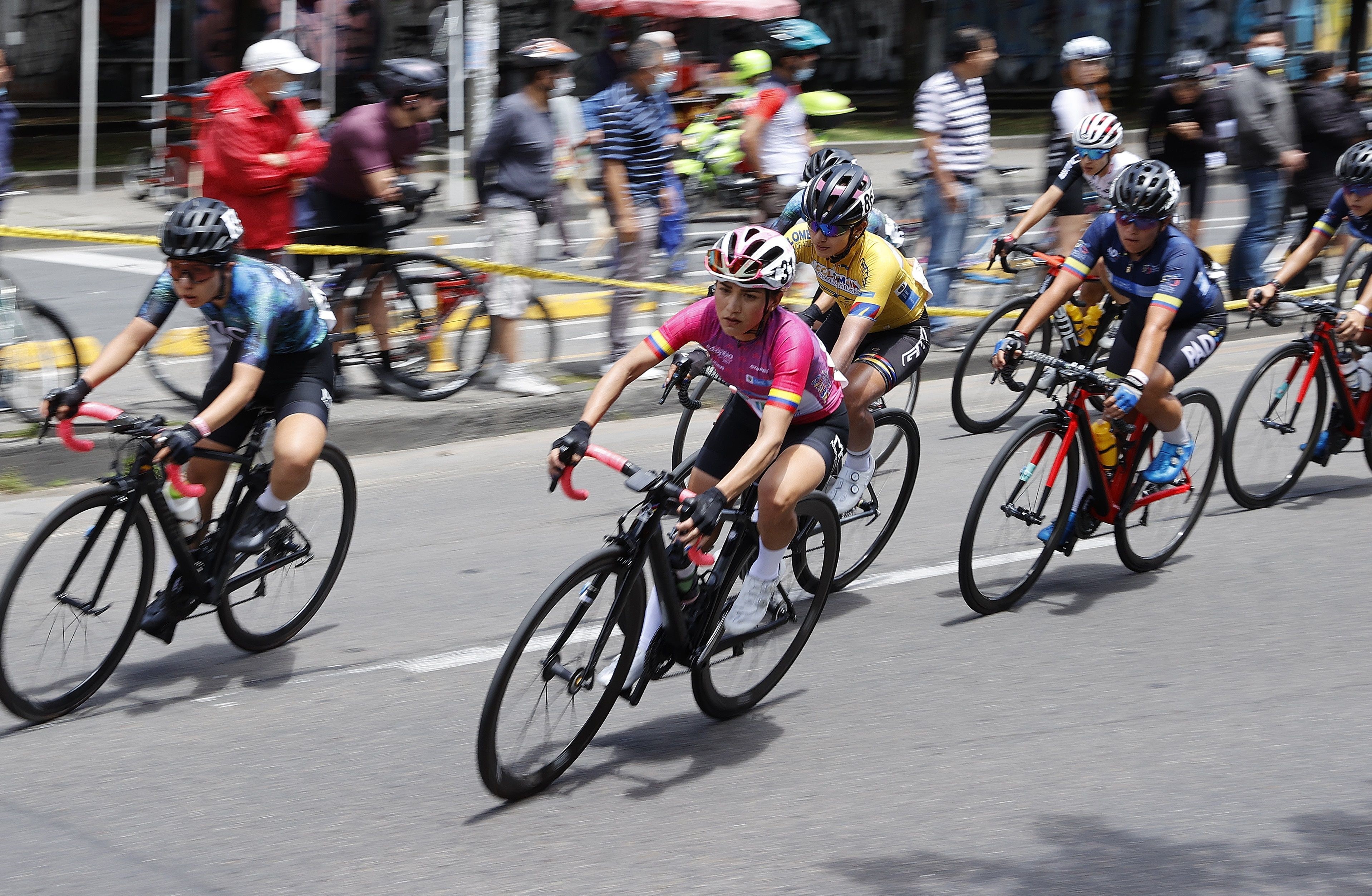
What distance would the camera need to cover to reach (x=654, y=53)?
36.4ft

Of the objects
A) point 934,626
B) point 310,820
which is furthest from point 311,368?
point 934,626

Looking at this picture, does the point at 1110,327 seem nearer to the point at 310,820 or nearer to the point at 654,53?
the point at 654,53

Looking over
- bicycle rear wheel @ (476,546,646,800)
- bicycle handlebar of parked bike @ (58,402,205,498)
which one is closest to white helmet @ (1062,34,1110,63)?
bicycle rear wheel @ (476,546,646,800)

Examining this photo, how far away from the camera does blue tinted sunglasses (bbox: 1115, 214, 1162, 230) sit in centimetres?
686

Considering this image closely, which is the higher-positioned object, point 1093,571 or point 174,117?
point 174,117

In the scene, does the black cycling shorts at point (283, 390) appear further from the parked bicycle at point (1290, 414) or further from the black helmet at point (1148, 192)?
the parked bicycle at point (1290, 414)

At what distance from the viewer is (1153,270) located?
707 cm

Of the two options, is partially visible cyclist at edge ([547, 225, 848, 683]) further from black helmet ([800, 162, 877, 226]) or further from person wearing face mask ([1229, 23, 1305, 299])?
person wearing face mask ([1229, 23, 1305, 299])

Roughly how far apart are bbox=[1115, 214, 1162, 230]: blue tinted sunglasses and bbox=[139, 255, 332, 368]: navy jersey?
370 centimetres

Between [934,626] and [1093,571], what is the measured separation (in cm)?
126

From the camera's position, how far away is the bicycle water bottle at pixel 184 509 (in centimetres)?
553

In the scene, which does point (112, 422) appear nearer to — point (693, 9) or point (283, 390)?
point (283, 390)

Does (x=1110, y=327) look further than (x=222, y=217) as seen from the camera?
Yes

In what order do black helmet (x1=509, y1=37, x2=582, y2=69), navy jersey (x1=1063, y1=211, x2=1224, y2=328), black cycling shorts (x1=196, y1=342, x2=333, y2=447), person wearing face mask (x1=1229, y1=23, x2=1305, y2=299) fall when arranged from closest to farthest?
black cycling shorts (x1=196, y1=342, x2=333, y2=447) → navy jersey (x1=1063, y1=211, x2=1224, y2=328) → black helmet (x1=509, y1=37, x2=582, y2=69) → person wearing face mask (x1=1229, y1=23, x2=1305, y2=299)
